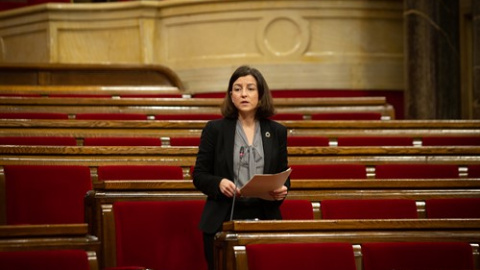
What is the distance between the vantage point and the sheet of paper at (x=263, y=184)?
156 centimetres

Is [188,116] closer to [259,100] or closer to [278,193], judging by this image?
[259,100]

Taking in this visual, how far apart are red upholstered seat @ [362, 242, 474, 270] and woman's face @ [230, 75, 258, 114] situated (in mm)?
364

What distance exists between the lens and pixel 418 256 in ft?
4.89

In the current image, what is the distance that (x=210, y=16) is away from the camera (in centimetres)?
407

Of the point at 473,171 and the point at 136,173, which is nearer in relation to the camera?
the point at 136,173

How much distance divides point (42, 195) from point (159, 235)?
0.33 m

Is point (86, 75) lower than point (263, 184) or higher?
higher

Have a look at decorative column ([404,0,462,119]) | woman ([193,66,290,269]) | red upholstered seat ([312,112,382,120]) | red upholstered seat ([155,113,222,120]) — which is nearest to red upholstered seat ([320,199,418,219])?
woman ([193,66,290,269])

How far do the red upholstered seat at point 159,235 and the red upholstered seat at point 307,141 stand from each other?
2.48 feet

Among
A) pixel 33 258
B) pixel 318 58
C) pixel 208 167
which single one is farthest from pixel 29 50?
pixel 33 258

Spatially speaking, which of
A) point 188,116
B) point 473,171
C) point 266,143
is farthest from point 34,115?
point 266,143

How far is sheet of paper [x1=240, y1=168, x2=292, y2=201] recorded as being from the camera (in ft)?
5.13

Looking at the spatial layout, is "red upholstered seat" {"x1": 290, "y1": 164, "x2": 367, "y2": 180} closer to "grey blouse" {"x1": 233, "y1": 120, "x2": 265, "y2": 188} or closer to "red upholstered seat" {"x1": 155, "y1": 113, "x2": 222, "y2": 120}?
"grey blouse" {"x1": 233, "y1": 120, "x2": 265, "y2": 188}

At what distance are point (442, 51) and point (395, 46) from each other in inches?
16.3
